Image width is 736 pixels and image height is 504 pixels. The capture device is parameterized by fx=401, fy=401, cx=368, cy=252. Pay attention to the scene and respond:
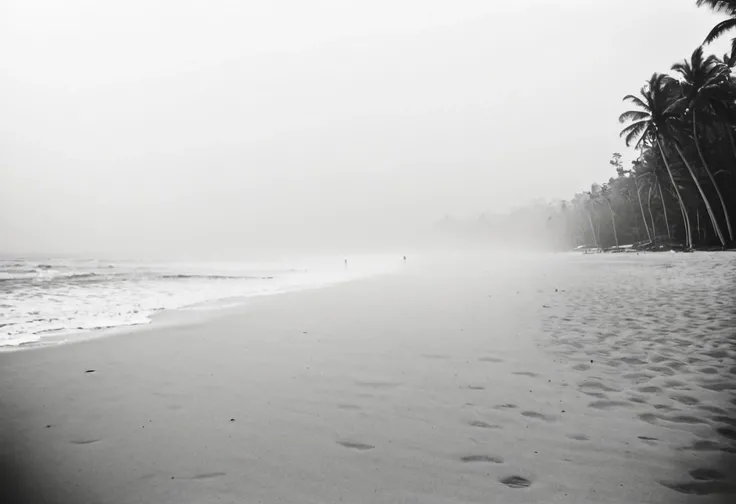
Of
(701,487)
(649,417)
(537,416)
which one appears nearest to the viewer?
(701,487)

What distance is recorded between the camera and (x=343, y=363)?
6.36 meters

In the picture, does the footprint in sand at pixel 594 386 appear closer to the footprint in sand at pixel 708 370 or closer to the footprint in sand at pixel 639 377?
the footprint in sand at pixel 639 377

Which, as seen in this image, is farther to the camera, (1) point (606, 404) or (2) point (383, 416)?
(1) point (606, 404)

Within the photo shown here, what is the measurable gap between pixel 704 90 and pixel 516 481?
43.4 m

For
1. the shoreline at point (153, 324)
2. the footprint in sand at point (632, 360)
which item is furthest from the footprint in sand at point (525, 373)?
the shoreline at point (153, 324)

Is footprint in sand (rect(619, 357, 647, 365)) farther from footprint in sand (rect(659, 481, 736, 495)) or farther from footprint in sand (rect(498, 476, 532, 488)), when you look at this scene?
footprint in sand (rect(498, 476, 532, 488))

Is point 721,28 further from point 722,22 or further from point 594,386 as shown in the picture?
point 594,386

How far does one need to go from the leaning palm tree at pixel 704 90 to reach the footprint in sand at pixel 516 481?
40695 mm

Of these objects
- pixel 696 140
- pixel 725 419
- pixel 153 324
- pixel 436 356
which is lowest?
pixel 725 419

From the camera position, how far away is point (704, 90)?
1315 inches

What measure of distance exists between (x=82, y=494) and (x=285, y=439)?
1522mm

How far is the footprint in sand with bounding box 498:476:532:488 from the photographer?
2.83 metres

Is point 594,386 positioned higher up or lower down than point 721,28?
lower down

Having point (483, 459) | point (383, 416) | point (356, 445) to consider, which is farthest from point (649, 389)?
point (356, 445)
